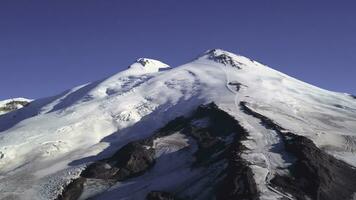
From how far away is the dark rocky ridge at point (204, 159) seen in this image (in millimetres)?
50188

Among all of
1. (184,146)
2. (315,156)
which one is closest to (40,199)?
(184,146)

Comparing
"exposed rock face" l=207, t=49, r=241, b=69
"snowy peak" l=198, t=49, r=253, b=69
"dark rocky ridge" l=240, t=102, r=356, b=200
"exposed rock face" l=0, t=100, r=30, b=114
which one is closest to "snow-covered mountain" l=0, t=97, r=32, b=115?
"exposed rock face" l=0, t=100, r=30, b=114

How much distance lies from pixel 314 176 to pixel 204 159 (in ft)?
48.1

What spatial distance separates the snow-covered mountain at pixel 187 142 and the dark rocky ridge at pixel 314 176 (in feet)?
0.44

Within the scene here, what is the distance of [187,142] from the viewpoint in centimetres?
7244

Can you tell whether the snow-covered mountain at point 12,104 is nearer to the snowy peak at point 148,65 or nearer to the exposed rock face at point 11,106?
the exposed rock face at point 11,106

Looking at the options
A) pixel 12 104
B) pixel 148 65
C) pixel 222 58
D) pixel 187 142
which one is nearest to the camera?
pixel 187 142

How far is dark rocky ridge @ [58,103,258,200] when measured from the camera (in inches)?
1976

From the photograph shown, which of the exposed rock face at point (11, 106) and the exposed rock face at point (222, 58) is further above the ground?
the exposed rock face at point (222, 58)

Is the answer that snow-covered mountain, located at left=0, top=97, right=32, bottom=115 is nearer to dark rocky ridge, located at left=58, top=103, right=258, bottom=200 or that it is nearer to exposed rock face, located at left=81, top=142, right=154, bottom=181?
dark rocky ridge, located at left=58, top=103, right=258, bottom=200

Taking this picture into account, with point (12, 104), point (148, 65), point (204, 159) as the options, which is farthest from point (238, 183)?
point (12, 104)

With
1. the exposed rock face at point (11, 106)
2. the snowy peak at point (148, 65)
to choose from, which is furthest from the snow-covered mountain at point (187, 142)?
the exposed rock face at point (11, 106)

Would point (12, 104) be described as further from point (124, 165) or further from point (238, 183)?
point (238, 183)

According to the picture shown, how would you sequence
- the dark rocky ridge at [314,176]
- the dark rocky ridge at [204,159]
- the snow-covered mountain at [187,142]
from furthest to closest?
1. the snow-covered mountain at [187,142]
2. the dark rocky ridge at [204,159]
3. the dark rocky ridge at [314,176]
